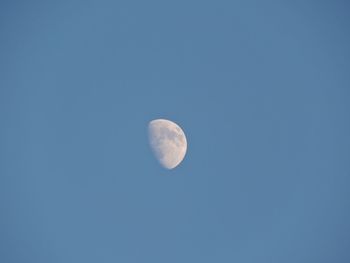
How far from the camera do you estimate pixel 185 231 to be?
16844mm

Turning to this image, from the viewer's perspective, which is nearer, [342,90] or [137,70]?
[342,90]

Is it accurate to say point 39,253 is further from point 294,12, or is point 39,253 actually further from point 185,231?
point 294,12

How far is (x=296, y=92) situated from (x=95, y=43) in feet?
29.7

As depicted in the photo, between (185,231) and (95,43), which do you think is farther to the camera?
(95,43)

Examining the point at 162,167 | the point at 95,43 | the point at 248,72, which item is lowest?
the point at 162,167

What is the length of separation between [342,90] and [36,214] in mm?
13348

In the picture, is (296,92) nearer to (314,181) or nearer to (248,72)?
(248,72)

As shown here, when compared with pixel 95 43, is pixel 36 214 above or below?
below

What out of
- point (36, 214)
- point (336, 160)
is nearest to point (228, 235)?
point (336, 160)

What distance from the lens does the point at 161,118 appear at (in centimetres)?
1723

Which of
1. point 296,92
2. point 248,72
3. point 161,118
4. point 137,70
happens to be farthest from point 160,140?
point 296,92

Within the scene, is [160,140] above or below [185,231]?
above

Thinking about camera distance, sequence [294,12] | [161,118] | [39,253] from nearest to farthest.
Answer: [39,253] < [161,118] < [294,12]

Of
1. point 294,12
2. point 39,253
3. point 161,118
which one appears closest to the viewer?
point 39,253
